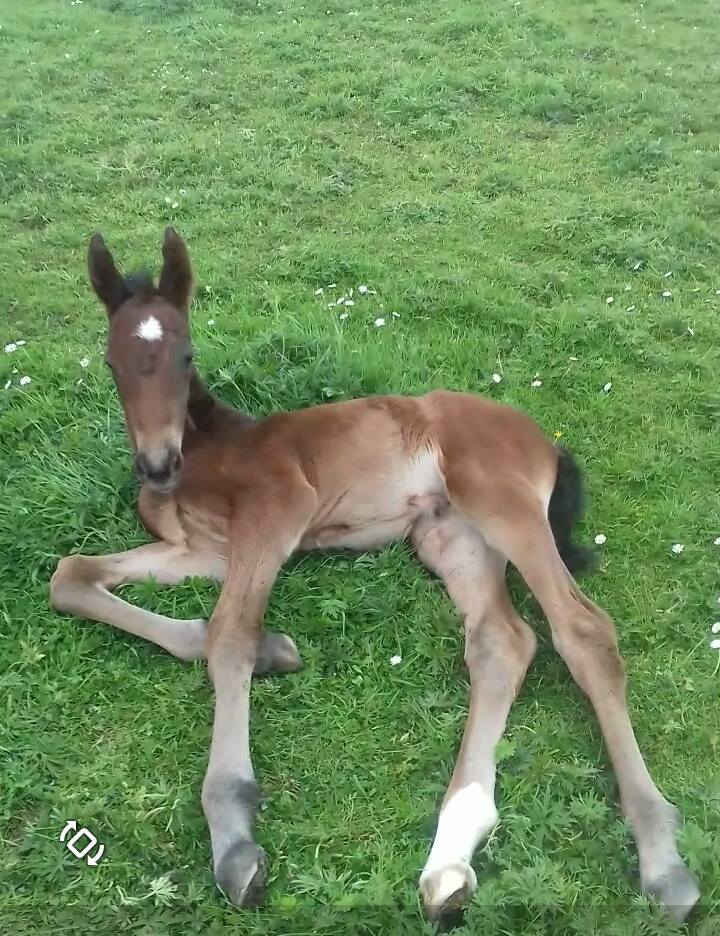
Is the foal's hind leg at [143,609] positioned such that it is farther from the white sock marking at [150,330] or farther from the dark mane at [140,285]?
the dark mane at [140,285]

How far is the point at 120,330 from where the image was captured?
346 centimetres

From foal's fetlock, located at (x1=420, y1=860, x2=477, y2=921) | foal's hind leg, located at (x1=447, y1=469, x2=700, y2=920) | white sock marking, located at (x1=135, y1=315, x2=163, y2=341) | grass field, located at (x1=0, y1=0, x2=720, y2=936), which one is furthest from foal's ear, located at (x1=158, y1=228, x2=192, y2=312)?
foal's fetlock, located at (x1=420, y1=860, x2=477, y2=921)

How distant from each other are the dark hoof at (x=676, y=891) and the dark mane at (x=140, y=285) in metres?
2.75

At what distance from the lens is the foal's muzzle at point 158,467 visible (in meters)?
3.29

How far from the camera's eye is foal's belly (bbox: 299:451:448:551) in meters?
3.83

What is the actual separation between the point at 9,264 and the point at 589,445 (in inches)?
160

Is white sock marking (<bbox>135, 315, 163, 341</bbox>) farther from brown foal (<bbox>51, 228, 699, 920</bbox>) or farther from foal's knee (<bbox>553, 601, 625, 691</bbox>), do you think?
foal's knee (<bbox>553, 601, 625, 691</bbox>)

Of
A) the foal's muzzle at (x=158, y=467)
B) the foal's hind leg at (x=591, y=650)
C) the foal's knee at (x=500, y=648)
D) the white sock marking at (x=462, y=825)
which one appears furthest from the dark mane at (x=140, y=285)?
the white sock marking at (x=462, y=825)

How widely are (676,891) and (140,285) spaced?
286 centimetres

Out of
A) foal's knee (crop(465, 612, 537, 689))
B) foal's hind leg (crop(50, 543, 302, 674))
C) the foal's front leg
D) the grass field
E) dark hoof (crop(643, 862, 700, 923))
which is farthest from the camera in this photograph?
foal's hind leg (crop(50, 543, 302, 674))

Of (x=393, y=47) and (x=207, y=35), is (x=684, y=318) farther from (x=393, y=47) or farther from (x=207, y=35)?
(x=207, y=35)

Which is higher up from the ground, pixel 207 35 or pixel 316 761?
pixel 207 35

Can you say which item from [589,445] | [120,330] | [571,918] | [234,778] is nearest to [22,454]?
[120,330]

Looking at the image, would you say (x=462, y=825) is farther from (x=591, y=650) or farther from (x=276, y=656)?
(x=276, y=656)
